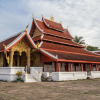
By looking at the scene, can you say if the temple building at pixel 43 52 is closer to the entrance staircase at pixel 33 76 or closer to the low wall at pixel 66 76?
the low wall at pixel 66 76

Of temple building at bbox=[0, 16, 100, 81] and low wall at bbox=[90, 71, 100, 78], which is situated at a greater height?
temple building at bbox=[0, 16, 100, 81]

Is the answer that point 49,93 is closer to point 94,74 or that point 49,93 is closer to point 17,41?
point 17,41

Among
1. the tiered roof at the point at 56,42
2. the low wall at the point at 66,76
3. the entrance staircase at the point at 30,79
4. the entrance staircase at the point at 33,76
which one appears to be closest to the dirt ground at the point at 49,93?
the entrance staircase at the point at 30,79

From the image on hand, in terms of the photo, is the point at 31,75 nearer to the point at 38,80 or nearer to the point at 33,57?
the point at 38,80

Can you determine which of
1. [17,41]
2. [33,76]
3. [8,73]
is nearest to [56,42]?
[33,76]

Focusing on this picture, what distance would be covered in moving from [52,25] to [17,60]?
35.4 feet

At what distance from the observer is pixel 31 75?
1510cm

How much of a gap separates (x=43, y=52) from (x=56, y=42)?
507 cm

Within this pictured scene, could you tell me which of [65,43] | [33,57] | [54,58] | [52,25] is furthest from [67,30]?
[54,58]

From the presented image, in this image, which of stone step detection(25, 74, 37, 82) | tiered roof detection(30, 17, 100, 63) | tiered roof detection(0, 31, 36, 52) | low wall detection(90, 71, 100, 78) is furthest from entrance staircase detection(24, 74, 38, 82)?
low wall detection(90, 71, 100, 78)

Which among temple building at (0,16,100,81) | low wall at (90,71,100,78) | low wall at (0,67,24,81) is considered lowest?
low wall at (90,71,100,78)

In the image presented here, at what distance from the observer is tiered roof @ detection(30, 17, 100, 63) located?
19.1m

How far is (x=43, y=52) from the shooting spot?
17031 millimetres

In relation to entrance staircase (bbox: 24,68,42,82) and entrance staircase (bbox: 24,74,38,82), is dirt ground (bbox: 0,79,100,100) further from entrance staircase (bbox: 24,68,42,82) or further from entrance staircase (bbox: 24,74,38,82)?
Answer: entrance staircase (bbox: 24,68,42,82)
